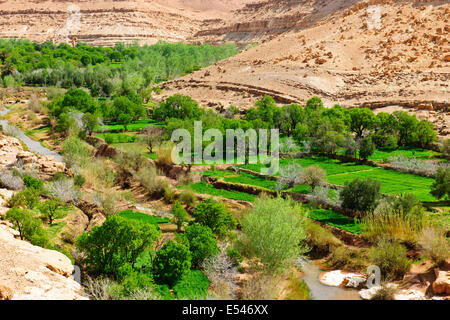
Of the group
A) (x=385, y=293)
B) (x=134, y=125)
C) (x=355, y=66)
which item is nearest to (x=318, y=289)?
(x=385, y=293)

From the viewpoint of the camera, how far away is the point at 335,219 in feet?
87.1

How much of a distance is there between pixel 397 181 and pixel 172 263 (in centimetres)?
1977

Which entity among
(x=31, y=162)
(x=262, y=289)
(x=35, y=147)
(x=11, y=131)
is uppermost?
(x=11, y=131)

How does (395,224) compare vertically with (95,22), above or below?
below

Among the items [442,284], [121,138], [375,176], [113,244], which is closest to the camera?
[442,284]

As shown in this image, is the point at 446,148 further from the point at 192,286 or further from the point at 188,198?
the point at 192,286

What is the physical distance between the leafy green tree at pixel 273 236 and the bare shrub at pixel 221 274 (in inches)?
52.8

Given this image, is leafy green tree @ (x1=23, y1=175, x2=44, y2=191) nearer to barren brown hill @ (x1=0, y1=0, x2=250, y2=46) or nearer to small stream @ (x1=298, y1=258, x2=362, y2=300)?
small stream @ (x1=298, y1=258, x2=362, y2=300)

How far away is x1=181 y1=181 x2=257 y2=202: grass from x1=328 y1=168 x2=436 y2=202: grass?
6.50m

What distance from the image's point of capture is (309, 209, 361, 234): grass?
25.1 meters

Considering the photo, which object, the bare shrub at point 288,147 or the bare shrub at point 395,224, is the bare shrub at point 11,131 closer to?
the bare shrub at point 288,147

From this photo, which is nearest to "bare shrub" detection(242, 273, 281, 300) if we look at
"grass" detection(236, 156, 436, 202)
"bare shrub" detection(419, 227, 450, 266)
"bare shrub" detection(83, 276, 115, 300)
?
"bare shrub" detection(83, 276, 115, 300)

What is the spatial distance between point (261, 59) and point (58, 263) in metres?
63.3
